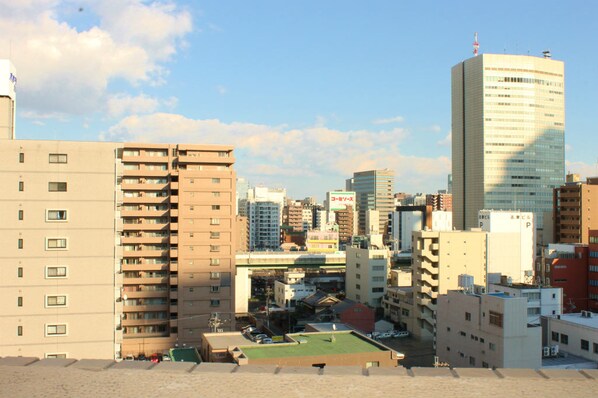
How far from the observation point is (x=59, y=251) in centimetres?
1383

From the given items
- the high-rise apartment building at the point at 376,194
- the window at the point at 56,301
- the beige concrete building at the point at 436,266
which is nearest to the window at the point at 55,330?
the window at the point at 56,301

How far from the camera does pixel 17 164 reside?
45.9ft

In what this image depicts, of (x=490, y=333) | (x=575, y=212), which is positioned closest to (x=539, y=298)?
(x=490, y=333)

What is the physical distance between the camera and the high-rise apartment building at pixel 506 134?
70.7 meters

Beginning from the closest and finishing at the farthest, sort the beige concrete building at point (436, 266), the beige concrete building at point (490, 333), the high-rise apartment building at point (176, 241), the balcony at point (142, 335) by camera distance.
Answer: the beige concrete building at point (490, 333) < the high-rise apartment building at point (176, 241) < the balcony at point (142, 335) < the beige concrete building at point (436, 266)

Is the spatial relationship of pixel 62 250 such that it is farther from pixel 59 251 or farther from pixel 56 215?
pixel 56 215

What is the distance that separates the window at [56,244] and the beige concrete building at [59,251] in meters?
0.02

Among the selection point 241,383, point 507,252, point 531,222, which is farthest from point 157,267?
point 531,222

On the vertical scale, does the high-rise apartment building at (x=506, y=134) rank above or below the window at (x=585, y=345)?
above

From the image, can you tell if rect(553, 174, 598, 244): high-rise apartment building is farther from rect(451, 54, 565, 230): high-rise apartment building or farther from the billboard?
the billboard

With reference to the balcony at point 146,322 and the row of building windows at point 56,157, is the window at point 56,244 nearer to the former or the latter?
the row of building windows at point 56,157

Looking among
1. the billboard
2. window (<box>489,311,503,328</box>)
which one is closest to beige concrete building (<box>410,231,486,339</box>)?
window (<box>489,311,503,328</box>)

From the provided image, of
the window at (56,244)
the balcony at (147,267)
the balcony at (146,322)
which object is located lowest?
the balcony at (146,322)

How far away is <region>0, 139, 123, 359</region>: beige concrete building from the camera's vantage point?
13.6 metres
